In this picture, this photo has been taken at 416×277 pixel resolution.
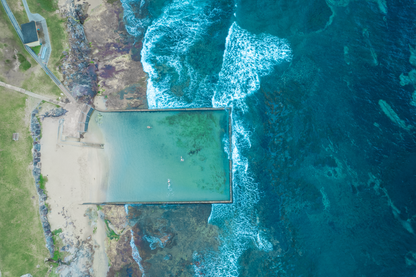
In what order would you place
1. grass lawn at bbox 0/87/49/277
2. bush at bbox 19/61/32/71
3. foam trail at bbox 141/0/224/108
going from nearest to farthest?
1. grass lawn at bbox 0/87/49/277
2. bush at bbox 19/61/32/71
3. foam trail at bbox 141/0/224/108

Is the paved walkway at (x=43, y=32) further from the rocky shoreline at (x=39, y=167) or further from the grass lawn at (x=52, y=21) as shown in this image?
the rocky shoreline at (x=39, y=167)

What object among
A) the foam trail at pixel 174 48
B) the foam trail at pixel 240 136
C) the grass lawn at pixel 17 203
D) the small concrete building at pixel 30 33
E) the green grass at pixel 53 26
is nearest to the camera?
the grass lawn at pixel 17 203

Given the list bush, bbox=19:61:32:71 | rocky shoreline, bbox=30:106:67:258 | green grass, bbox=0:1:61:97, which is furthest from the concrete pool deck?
bush, bbox=19:61:32:71

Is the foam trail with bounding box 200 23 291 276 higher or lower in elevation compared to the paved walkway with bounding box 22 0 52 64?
lower

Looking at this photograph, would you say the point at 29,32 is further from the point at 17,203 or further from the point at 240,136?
the point at 240,136

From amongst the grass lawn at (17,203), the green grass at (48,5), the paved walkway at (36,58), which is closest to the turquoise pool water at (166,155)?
the paved walkway at (36,58)

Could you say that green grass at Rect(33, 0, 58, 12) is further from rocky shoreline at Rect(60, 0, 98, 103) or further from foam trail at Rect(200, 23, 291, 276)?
foam trail at Rect(200, 23, 291, 276)

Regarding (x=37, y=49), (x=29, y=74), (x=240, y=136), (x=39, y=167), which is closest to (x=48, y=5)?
(x=37, y=49)
